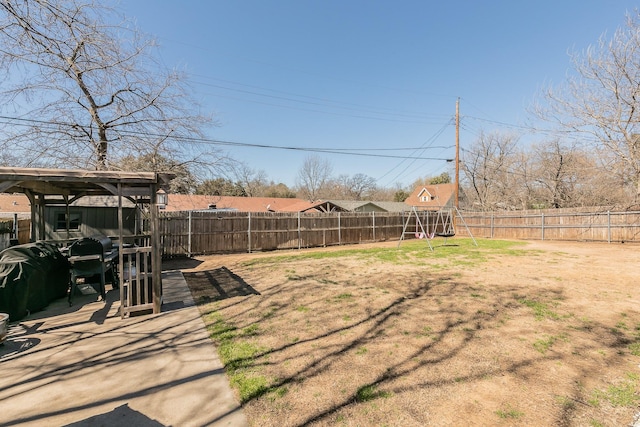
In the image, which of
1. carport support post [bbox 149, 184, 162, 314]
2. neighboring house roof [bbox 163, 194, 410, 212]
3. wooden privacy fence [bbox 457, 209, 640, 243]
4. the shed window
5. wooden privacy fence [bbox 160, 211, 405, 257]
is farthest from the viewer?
neighboring house roof [bbox 163, 194, 410, 212]

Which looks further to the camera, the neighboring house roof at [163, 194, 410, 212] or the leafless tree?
the leafless tree

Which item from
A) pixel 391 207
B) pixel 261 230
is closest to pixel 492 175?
pixel 391 207

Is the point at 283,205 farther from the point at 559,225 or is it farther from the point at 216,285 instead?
the point at 216,285

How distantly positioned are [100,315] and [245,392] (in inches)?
138

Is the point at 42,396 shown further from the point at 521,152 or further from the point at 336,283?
the point at 521,152

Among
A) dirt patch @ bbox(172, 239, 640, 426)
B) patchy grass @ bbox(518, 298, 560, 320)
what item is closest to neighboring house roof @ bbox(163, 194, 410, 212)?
dirt patch @ bbox(172, 239, 640, 426)

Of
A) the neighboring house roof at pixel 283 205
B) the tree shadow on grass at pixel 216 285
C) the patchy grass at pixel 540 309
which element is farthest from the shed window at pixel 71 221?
the patchy grass at pixel 540 309

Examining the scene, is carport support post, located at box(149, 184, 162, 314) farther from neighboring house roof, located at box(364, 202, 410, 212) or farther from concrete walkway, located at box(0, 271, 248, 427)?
neighboring house roof, located at box(364, 202, 410, 212)

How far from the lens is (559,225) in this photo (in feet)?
51.9

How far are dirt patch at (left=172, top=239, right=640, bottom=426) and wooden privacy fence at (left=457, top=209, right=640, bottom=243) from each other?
31.6 ft

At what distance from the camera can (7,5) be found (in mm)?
3238

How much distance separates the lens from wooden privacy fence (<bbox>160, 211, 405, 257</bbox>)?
10891mm

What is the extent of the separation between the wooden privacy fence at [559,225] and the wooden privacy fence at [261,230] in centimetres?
708

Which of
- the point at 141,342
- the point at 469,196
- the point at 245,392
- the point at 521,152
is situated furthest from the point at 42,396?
the point at 469,196
